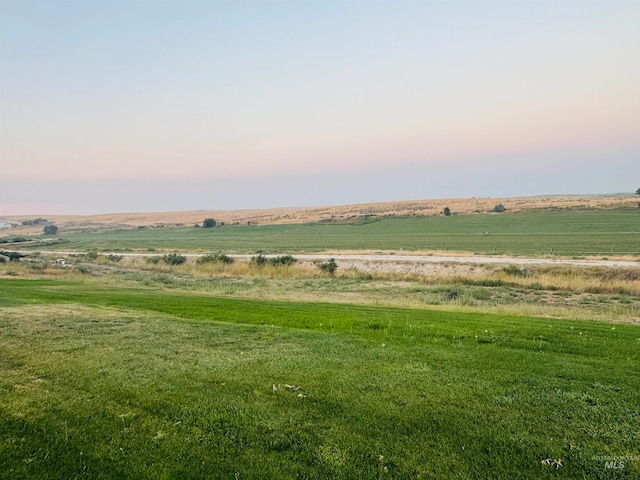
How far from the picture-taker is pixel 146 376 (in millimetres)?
7516

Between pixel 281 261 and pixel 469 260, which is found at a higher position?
pixel 281 261

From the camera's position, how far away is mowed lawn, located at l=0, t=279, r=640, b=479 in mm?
4938

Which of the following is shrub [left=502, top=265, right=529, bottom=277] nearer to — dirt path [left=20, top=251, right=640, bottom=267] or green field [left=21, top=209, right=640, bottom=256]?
dirt path [left=20, top=251, right=640, bottom=267]

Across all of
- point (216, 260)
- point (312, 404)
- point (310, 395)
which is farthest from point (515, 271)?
point (312, 404)

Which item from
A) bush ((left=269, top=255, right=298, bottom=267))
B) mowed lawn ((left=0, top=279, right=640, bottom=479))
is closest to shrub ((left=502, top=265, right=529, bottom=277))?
bush ((left=269, top=255, right=298, bottom=267))

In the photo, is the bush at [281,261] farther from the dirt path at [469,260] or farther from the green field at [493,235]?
the green field at [493,235]

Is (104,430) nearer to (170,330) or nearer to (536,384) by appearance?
(170,330)

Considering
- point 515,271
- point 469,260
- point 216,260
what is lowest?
point 515,271

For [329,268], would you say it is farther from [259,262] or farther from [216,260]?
[216,260]

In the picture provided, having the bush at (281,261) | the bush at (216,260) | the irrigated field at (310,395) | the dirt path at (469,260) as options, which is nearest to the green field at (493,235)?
the dirt path at (469,260)

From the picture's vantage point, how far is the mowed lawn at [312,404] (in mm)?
4938

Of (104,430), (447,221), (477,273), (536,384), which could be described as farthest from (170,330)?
(447,221)

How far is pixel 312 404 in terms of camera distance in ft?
21.2

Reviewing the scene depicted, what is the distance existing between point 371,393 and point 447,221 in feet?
296
